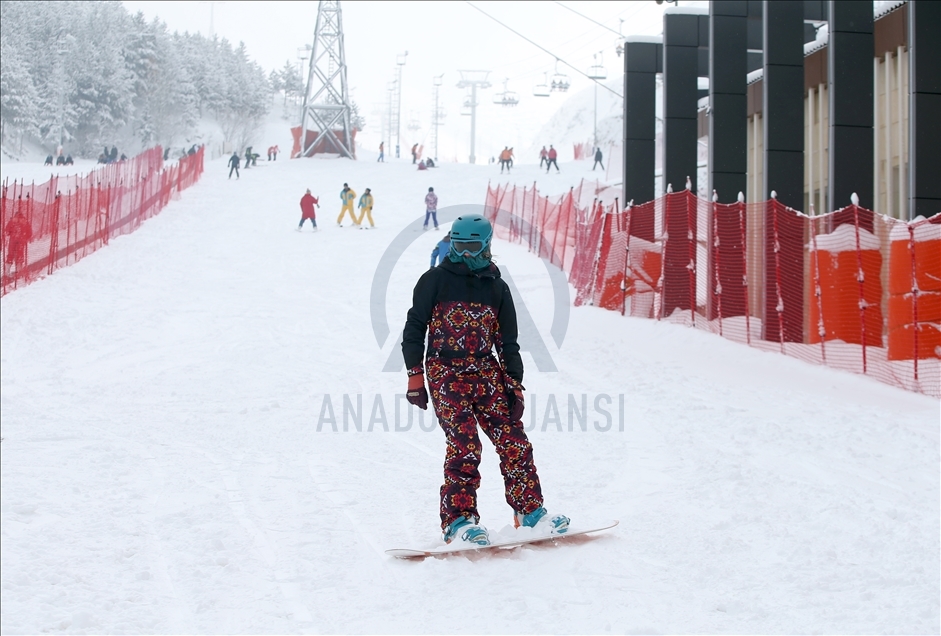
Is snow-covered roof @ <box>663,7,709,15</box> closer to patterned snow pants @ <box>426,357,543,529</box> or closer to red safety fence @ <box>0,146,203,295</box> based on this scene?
red safety fence @ <box>0,146,203,295</box>

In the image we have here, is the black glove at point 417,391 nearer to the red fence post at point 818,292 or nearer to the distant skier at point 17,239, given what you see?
the red fence post at point 818,292

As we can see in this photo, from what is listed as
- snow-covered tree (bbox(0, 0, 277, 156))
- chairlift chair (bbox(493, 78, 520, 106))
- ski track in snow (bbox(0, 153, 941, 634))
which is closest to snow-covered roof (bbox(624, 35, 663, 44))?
ski track in snow (bbox(0, 153, 941, 634))

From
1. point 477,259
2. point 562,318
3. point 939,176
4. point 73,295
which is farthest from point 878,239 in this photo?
point 73,295

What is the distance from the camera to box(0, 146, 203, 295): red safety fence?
1780 cm

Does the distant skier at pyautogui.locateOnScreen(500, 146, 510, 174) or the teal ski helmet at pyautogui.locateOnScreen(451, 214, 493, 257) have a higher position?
the distant skier at pyautogui.locateOnScreen(500, 146, 510, 174)

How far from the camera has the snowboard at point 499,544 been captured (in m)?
4.73

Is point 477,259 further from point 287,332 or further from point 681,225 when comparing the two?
point 681,225

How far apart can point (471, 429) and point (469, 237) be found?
3.38 feet

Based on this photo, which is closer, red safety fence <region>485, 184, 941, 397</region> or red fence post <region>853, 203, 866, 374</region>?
red safety fence <region>485, 184, 941, 397</region>

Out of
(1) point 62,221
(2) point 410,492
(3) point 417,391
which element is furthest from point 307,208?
(3) point 417,391

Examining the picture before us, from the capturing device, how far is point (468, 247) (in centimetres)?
485

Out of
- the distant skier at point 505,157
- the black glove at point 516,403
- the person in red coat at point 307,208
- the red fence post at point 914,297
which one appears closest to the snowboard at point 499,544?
the black glove at point 516,403

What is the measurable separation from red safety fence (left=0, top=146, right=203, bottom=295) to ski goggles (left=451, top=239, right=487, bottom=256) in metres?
14.8

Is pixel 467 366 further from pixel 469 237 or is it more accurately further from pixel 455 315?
pixel 469 237
